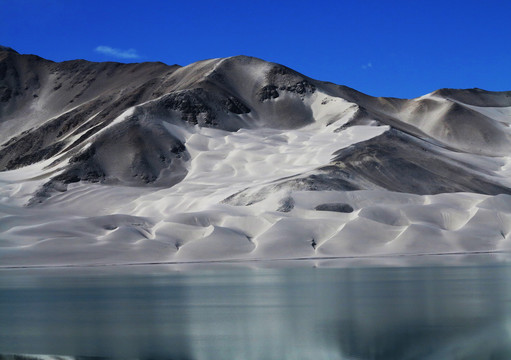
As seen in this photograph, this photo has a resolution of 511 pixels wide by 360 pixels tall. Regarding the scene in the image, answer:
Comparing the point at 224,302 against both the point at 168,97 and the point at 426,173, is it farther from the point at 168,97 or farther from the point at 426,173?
the point at 168,97

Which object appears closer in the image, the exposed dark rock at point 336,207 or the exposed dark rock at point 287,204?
the exposed dark rock at point 287,204

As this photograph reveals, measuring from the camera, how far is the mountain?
6109cm

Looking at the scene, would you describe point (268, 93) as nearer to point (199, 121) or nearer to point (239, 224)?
point (199, 121)

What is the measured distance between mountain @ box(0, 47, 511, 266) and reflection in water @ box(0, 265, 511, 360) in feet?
83.9

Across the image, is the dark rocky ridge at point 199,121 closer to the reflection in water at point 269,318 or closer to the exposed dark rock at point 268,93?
the exposed dark rock at point 268,93

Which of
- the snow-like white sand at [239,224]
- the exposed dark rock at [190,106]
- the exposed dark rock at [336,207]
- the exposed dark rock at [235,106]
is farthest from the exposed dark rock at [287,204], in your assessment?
the exposed dark rock at [235,106]

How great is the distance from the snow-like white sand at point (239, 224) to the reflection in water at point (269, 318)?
77.1 ft

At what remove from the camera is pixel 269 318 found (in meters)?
20.5

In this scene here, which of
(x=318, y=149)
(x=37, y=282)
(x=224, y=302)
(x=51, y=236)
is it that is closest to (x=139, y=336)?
(x=224, y=302)

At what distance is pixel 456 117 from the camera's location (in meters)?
143

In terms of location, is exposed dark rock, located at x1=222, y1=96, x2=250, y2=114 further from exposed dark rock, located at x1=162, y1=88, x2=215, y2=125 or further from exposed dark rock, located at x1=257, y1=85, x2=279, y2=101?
exposed dark rock, located at x1=257, y1=85, x2=279, y2=101

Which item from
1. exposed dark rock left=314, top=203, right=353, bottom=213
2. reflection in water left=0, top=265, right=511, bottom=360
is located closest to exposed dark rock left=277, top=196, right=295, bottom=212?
exposed dark rock left=314, top=203, right=353, bottom=213

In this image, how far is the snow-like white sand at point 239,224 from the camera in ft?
192

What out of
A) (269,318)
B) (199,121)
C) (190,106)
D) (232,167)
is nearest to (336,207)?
(232,167)
